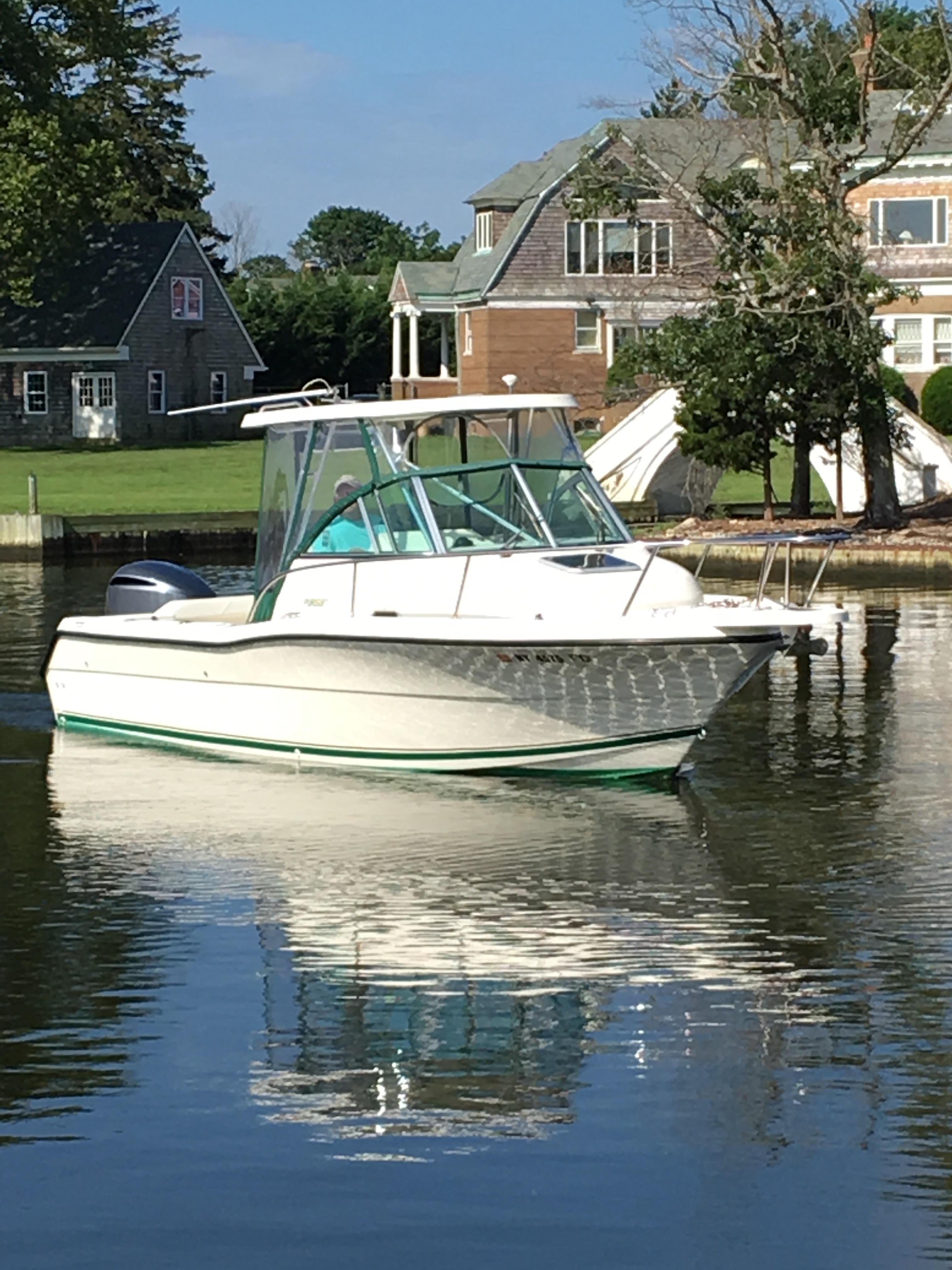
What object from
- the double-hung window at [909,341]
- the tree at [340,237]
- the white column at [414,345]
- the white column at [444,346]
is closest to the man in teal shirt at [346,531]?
the double-hung window at [909,341]

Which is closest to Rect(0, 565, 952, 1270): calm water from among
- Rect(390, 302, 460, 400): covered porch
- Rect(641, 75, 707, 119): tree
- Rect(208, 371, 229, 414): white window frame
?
Rect(641, 75, 707, 119): tree

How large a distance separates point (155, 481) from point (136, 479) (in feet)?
2.33

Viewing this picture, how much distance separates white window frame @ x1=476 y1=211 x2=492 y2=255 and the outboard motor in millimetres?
56492

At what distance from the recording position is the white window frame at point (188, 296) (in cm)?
7262

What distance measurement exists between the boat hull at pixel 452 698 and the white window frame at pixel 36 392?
54945 millimetres

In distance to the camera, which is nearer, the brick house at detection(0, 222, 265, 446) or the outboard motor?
the outboard motor

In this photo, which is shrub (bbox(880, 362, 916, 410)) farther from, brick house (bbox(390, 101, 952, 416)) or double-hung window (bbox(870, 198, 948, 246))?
double-hung window (bbox(870, 198, 948, 246))

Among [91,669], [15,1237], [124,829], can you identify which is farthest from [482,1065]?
[91,669]

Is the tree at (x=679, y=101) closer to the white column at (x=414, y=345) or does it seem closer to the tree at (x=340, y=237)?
the white column at (x=414, y=345)

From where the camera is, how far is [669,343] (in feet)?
126

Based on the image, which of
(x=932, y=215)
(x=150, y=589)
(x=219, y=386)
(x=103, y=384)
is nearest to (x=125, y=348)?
(x=103, y=384)

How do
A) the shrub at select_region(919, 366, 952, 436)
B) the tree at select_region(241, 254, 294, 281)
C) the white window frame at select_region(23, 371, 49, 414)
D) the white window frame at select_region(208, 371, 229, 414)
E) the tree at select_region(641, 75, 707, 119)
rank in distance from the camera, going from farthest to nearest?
the tree at select_region(241, 254, 294, 281) < the white window frame at select_region(208, 371, 229, 414) < the white window frame at select_region(23, 371, 49, 414) < the shrub at select_region(919, 366, 952, 436) < the tree at select_region(641, 75, 707, 119)

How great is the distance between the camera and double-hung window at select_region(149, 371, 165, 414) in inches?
2808

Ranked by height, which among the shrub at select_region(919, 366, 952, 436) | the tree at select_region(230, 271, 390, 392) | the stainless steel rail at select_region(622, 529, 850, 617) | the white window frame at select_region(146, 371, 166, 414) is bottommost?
the stainless steel rail at select_region(622, 529, 850, 617)
